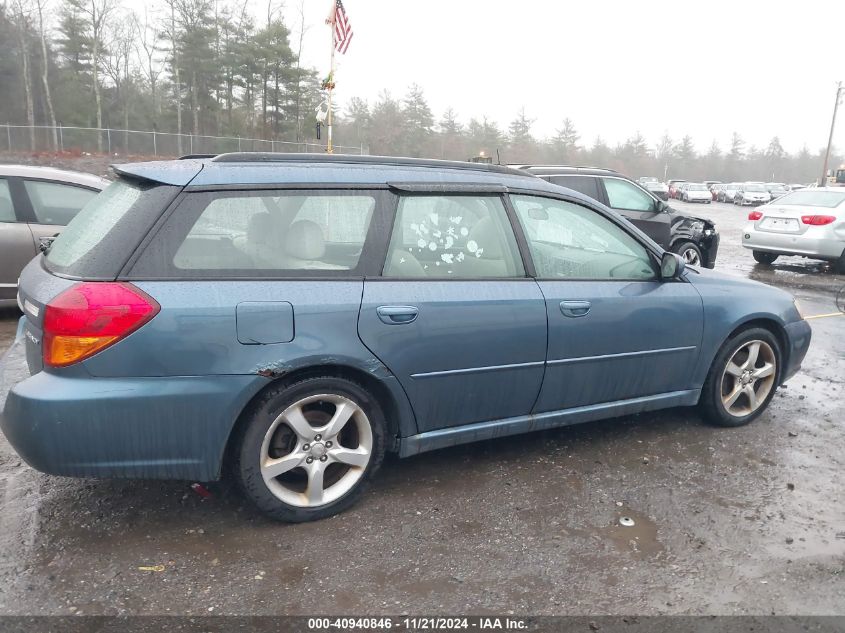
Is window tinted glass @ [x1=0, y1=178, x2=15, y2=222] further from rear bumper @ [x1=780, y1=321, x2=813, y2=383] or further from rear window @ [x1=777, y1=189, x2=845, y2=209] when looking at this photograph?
rear window @ [x1=777, y1=189, x2=845, y2=209]

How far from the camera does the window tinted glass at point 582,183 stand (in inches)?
364

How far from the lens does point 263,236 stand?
3.00m

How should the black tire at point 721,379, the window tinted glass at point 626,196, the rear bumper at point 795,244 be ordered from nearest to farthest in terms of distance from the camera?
the black tire at point 721,379, the window tinted glass at point 626,196, the rear bumper at point 795,244

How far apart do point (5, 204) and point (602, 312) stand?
5.87m

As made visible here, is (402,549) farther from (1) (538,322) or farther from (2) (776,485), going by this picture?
(2) (776,485)

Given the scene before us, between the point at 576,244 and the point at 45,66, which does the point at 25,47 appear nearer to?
the point at 45,66

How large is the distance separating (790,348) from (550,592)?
9.41 feet

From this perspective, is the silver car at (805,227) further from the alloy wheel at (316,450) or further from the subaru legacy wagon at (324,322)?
the alloy wheel at (316,450)

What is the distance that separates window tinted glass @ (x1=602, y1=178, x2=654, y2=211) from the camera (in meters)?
9.92

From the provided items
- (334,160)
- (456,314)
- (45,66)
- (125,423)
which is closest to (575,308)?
(456,314)

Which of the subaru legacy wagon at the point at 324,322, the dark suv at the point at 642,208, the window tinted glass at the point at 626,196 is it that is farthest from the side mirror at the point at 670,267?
the window tinted glass at the point at 626,196

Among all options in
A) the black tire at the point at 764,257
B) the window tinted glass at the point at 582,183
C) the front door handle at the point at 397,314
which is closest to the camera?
the front door handle at the point at 397,314

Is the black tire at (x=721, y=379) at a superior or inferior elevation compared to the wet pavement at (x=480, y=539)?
superior

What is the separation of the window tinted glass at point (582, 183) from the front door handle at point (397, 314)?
6549 mm
